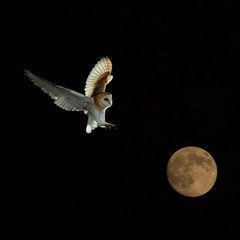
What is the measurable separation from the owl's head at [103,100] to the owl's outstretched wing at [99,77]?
0.21m

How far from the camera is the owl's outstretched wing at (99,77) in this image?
8133mm

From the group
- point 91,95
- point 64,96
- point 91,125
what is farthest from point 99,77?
point 91,125

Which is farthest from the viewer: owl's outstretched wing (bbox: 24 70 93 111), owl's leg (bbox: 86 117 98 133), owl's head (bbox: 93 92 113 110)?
owl's leg (bbox: 86 117 98 133)

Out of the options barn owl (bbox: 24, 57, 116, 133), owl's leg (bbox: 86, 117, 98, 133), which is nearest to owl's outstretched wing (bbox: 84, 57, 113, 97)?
barn owl (bbox: 24, 57, 116, 133)

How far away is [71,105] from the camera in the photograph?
8062 mm

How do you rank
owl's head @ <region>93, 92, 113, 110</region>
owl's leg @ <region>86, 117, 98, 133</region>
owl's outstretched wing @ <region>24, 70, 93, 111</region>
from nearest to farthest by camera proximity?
owl's outstretched wing @ <region>24, 70, 93, 111</region>, owl's head @ <region>93, 92, 113, 110</region>, owl's leg @ <region>86, 117, 98, 133</region>

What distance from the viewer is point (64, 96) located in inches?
312

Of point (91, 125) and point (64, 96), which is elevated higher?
point (64, 96)

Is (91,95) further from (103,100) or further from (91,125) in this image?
(91,125)

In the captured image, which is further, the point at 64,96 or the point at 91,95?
the point at 91,95

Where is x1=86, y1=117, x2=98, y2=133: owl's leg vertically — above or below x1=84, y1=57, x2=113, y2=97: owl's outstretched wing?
below

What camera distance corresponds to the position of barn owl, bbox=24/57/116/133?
7777 mm

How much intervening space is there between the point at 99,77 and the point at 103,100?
1.76ft

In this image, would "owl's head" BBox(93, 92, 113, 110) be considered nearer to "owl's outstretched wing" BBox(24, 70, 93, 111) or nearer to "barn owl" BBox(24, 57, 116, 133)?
"barn owl" BBox(24, 57, 116, 133)
